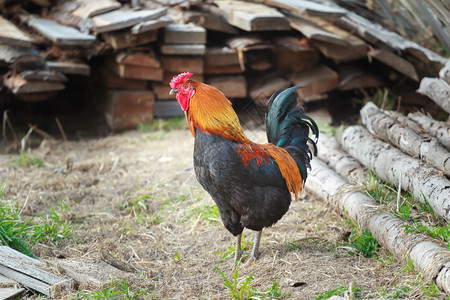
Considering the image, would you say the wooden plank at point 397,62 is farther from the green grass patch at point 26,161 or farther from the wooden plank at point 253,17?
the green grass patch at point 26,161

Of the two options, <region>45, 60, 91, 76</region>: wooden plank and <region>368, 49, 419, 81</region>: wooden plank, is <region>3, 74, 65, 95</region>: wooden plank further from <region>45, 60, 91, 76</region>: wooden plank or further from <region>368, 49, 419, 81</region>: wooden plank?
<region>368, 49, 419, 81</region>: wooden plank

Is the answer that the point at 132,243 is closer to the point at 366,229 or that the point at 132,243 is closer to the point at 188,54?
the point at 366,229

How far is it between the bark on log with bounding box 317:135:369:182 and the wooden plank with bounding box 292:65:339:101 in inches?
62.0

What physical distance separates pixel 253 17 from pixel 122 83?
221 centimetres

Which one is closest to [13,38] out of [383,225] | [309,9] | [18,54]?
[18,54]

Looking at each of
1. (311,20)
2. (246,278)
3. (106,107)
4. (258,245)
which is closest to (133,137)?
(106,107)

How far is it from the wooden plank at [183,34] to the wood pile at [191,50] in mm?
14

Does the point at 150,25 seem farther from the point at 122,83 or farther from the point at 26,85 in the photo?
the point at 26,85

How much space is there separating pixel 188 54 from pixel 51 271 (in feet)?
14.5

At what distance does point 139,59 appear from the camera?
6.68 metres

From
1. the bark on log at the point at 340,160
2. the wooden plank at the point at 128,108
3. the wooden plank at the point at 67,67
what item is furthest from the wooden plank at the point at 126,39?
the bark on log at the point at 340,160

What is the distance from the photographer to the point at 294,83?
23.0ft

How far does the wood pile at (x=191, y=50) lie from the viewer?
6.33 m

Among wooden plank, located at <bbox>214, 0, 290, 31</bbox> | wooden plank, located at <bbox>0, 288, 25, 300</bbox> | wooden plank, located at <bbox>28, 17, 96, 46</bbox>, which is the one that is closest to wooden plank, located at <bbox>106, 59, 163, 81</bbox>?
wooden plank, located at <bbox>28, 17, 96, 46</bbox>
